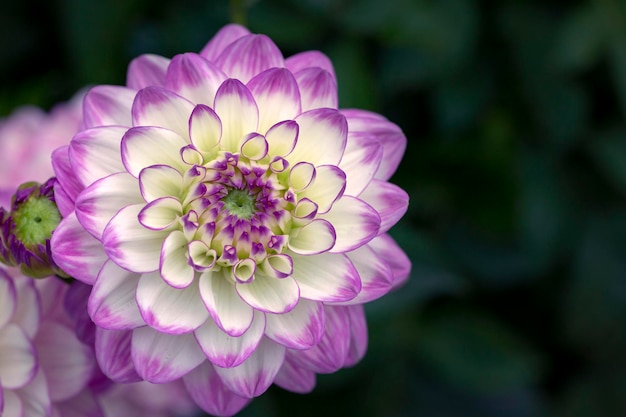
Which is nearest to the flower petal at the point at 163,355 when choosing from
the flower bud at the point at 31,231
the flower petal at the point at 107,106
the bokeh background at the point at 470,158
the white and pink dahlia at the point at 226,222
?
the white and pink dahlia at the point at 226,222

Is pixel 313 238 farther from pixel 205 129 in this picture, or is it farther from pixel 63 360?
pixel 63 360

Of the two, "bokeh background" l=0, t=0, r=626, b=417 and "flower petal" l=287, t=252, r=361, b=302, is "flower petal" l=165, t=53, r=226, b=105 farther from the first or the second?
"bokeh background" l=0, t=0, r=626, b=417

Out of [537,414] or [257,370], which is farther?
[537,414]

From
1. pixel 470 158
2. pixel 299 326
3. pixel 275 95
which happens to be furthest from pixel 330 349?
pixel 470 158

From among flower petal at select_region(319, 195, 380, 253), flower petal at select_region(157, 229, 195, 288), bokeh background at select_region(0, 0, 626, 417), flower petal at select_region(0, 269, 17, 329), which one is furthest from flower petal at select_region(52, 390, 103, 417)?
bokeh background at select_region(0, 0, 626, 417)

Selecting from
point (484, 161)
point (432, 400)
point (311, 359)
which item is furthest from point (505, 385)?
point (311, 359)

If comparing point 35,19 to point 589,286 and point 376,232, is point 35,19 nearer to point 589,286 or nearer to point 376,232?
point 376,232

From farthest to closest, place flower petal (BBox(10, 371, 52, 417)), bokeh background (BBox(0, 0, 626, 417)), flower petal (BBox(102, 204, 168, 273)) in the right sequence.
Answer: bokeh background (BBox(0, 0, 626, 417))
flower petal (BBox(10, 371, 52, 417))
flower petal (BBox(102, 204, 168, 273))
